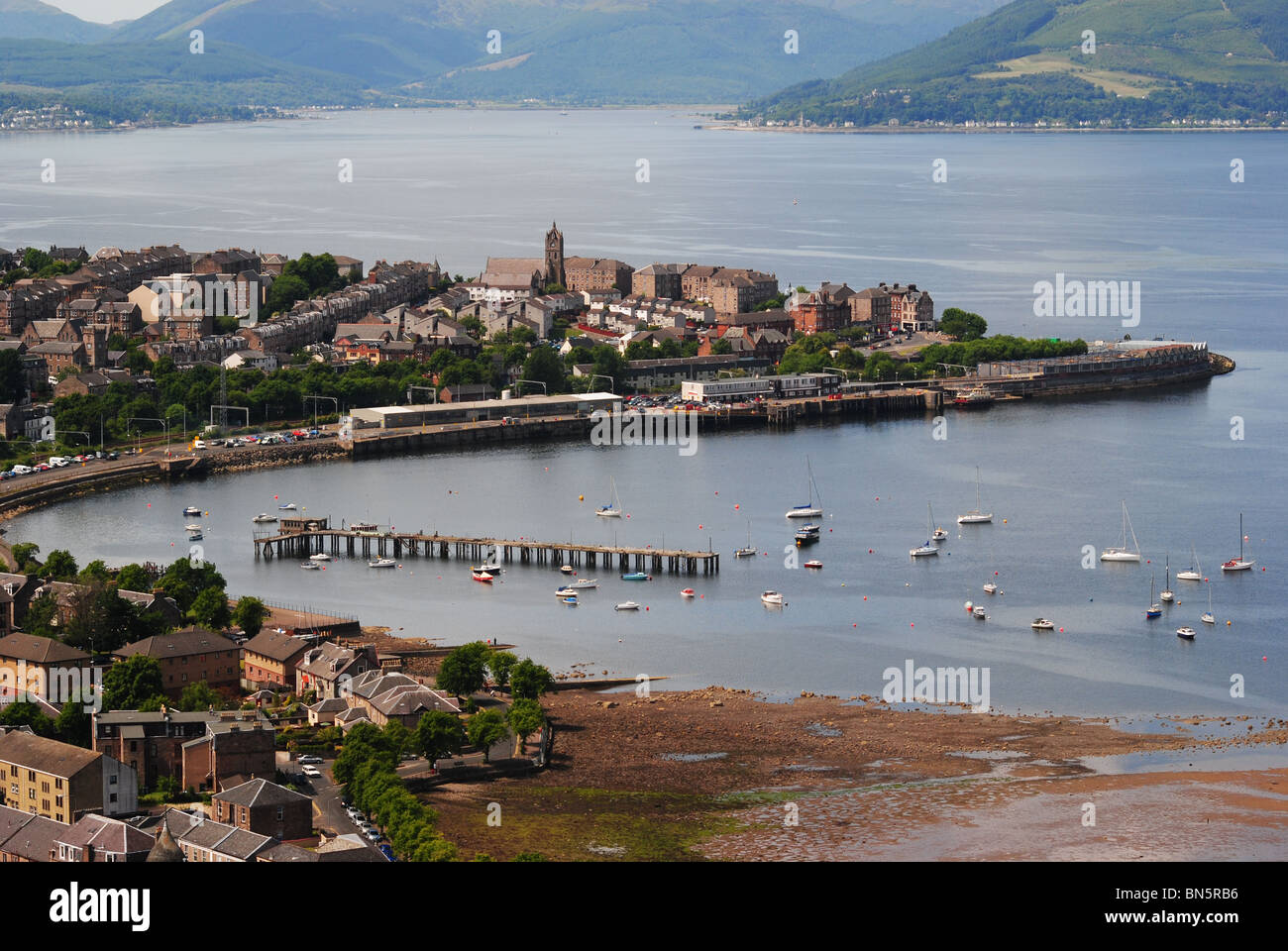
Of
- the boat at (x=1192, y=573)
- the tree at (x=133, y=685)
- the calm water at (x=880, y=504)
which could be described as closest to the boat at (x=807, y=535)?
the calm water at (x=880, y=504)

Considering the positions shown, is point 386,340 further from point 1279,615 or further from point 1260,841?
point 1260,841

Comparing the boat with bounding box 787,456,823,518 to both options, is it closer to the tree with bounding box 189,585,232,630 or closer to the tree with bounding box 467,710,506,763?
the tree with bounding box 189,585,232,630

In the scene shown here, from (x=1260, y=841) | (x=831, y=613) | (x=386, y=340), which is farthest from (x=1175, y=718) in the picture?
(x=386, y=340)

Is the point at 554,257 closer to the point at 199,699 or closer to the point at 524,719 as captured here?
the point at 199,699

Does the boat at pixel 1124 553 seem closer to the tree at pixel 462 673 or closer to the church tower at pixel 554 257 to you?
the tree at pixel 462 673

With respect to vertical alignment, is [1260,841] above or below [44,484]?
below

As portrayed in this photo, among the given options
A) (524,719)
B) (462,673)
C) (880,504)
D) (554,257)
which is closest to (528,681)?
(462,673)

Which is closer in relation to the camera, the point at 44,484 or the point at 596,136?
the point at 44,484
